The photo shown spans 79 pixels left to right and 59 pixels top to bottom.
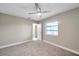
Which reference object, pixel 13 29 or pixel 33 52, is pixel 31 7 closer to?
pixel 33 52

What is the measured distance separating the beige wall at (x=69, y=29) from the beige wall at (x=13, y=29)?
2690mm

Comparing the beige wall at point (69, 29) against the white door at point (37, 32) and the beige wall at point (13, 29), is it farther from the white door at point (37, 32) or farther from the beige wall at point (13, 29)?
the white door at point (37, 32)

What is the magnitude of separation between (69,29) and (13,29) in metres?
3.39

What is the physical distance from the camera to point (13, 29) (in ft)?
17.3

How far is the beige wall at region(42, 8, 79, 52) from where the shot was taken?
3.52 meters

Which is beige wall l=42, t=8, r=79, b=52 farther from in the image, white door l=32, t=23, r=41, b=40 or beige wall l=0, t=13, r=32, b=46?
white door l=32, t=23, r=41, b=40

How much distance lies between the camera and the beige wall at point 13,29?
15.0ft

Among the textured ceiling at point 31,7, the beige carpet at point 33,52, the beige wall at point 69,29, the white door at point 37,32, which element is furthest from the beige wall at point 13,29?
the beige wall at point 69,29

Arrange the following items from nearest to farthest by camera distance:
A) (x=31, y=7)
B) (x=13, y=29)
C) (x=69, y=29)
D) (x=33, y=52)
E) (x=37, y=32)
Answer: (x=31, y=7) < (x=33, y=52) < (x=69, y=29) < (x=13, y=29) < (x=37, y=32)

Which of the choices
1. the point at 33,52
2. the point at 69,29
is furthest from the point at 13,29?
the point at 69,29

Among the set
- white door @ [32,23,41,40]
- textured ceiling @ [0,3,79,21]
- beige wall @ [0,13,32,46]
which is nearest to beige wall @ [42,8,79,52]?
textured ceiling @ [0,3,79,21]

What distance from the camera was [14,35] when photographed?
539 centimetres

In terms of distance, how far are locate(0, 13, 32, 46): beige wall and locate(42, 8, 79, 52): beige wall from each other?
2690 mm

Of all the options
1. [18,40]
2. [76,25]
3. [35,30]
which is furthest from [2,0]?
[35,30]
